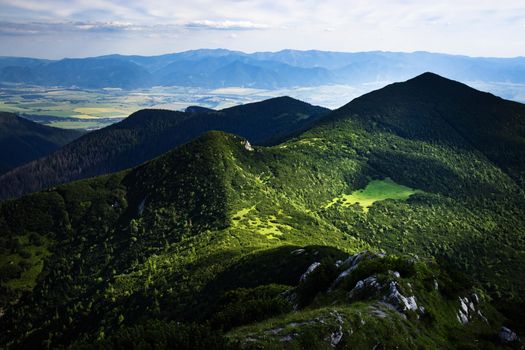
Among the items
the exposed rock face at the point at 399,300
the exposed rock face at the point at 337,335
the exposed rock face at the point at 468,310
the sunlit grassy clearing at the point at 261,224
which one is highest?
the exposed rock face at the point at 337,335

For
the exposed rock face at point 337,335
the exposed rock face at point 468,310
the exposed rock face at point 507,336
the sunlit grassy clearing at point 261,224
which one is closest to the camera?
the exposed rock face at point 337,335

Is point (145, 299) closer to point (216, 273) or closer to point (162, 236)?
point (216, 273)

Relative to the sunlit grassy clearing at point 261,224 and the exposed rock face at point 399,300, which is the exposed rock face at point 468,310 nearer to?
the exposed rock face at point 399,300

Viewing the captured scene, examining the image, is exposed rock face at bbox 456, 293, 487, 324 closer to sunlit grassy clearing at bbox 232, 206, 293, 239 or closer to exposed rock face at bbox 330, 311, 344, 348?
exposed rock face at bbox 330, 311, 344, 348

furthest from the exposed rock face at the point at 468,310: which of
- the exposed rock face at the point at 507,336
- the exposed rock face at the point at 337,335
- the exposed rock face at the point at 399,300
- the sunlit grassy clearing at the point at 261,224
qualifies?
the sunlit grassy clearing at the point at 261,224

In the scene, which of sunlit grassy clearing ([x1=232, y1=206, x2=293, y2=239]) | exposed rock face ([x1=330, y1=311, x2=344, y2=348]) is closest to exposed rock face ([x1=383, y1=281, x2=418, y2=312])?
exposed rock face ([x1=330, y1=311, x2=344, y2=348])

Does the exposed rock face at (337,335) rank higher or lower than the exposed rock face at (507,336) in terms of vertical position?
higher

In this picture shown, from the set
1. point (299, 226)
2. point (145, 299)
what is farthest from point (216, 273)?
point (299, 226)

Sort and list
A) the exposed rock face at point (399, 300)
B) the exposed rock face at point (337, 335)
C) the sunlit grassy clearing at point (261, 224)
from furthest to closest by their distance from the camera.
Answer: the sunlit grassy clearing at point (261, 224)
the exposed rock face at point (399, 300)
the exposed rock face at point (337, 335)

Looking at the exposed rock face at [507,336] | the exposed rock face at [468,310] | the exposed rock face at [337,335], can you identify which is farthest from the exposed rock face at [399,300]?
the exposed rock face at [337,335]

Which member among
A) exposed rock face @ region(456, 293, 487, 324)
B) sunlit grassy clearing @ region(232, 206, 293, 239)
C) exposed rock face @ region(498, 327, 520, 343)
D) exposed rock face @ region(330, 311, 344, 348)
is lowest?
sunlit grassy clearing @ region(232, 206, 293, 239)

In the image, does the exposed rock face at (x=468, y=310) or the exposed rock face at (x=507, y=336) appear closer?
the exposed rock face at (x=507, y=336)
